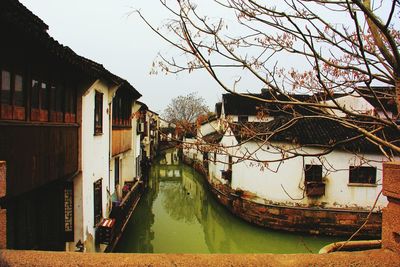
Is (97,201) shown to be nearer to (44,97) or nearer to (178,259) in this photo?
(44,97)

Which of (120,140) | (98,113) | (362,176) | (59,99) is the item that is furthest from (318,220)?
(59,99)

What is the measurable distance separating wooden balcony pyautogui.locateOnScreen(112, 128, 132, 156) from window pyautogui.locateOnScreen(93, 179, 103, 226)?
222 cm

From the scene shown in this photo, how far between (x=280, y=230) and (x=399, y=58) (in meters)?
11.9

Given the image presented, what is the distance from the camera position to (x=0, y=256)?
1780 mm

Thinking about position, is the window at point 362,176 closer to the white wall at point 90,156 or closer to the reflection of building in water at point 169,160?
the white wall at point 90,156

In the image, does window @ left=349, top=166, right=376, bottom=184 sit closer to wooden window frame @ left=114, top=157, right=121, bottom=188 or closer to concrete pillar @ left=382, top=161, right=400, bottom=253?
wooden window frame @ left=114, top=157, right=121, bottom=188

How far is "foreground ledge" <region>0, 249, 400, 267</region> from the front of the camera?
5.71 feet

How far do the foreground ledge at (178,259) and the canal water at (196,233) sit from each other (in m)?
8.43

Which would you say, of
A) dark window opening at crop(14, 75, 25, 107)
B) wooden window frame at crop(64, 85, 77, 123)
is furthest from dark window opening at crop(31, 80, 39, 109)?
wooden window frame at crop(64, 85, 77, 123)

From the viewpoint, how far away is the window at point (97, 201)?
8625 millimetres

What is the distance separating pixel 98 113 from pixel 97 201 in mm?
2679

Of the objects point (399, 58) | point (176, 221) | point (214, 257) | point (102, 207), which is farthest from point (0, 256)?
point (176, 221)

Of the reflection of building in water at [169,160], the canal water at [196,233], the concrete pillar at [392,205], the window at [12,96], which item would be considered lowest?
the canal water at [196,233]

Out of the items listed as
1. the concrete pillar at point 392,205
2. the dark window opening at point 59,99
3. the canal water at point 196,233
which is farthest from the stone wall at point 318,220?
the concrete pillar at point 392,205
